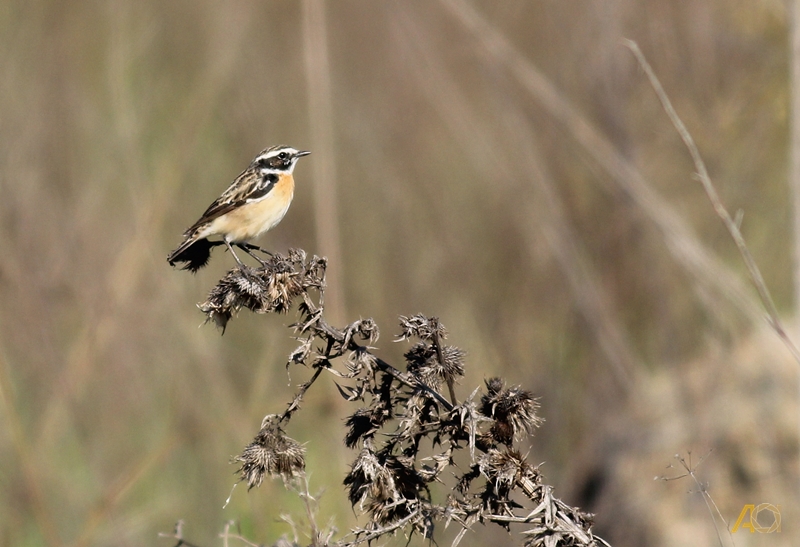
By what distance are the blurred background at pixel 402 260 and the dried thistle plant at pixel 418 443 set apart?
8.82ft

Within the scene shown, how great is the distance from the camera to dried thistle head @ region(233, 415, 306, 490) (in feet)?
7.48

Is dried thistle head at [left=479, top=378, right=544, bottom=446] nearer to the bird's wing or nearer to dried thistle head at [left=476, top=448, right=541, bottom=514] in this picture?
dried thistle head at [left=476, top=448, right=541, bottom=514]

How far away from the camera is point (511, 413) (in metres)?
2.25

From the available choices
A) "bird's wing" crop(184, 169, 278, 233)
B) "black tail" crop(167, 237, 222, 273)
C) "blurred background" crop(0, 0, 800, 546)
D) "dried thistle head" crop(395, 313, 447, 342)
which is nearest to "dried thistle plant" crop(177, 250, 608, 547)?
"dried thistle head" crop(395, 313, 447, 342)

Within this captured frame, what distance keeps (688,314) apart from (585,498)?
170 cm

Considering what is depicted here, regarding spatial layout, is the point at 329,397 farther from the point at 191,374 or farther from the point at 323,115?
the point at 323,115

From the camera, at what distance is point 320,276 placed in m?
2.51

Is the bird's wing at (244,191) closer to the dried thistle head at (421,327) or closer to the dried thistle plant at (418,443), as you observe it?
the dried thistle plant at (418,443)

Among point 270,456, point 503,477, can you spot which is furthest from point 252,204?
point 503,477

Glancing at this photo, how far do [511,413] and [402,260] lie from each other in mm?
4896

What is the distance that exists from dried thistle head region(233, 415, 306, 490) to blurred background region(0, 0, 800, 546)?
2637mm

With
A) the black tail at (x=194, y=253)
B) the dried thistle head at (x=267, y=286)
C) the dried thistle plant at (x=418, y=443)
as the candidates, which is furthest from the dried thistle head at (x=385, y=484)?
the black tail at (x=194, y=253)

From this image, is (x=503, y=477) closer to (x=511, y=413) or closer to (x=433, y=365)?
(x=511, y=413)

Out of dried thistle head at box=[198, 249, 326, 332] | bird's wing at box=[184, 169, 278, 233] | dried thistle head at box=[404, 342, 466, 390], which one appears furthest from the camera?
bird's wing at box=[184, 169, 278, 233]
